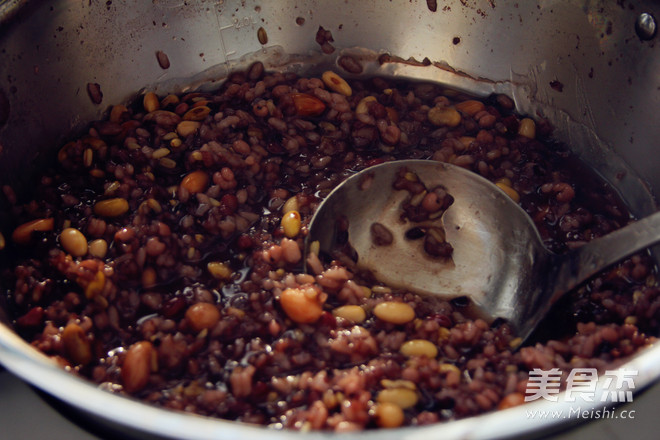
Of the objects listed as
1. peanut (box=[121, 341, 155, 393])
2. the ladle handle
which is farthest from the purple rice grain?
the ladle handle

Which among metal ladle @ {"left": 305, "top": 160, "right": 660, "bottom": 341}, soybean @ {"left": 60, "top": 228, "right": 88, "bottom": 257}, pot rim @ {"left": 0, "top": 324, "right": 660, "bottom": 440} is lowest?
metal ladle @ {"left": 305, "top": 160, "right": 660, "bottom": 341}

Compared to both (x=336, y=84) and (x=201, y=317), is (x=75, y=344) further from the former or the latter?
(x=336, y=84)

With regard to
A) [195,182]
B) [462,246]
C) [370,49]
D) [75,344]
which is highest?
[370,49]

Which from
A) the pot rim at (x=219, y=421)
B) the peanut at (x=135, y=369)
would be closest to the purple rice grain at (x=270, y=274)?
the peanut at (x=135, y=369)

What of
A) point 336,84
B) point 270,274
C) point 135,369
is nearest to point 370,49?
point 336,84

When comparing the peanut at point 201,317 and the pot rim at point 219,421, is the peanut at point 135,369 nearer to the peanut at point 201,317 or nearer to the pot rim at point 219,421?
the peanut at point 201,317

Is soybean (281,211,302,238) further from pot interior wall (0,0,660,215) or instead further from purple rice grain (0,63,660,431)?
pot interior wall (0,0,660,215)

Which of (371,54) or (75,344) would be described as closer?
(75,344)
